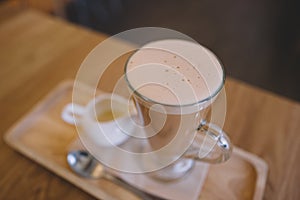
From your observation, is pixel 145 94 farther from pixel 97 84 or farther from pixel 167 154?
pixel 97 84

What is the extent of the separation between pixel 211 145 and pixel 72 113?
0.27 m

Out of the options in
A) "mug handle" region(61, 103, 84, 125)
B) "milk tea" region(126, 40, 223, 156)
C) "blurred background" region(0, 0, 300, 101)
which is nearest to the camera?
"milk tea" region(126, 40, 223, 156)

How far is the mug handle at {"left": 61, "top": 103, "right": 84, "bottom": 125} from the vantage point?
18.8 inches

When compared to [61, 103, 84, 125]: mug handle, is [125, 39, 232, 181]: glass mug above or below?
above

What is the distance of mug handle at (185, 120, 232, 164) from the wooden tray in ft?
0.19

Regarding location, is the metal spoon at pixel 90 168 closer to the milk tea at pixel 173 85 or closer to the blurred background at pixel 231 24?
the milk tea at pixel 173 85

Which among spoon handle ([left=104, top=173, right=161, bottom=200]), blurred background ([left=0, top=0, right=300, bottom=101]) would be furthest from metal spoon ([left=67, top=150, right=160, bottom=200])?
blurred background ([left=0, top=0, right=300, bottom=101])

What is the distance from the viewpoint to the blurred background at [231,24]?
4.51 feet

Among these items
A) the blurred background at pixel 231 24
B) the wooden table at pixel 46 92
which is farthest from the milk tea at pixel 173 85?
the blurred background at pixel 231 24

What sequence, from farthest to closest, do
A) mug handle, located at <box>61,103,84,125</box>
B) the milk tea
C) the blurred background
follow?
the blurred background < mug handle, located at <box>61,103,84,125</box> < the milk tea

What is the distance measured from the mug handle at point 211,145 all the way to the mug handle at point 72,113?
0.22 meters

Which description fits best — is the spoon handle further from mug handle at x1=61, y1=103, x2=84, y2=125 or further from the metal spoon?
mug handle at x1=61, y1=103, x2=84, y2=125

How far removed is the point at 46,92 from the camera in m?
0.54

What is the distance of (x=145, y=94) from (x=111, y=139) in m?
0.14
